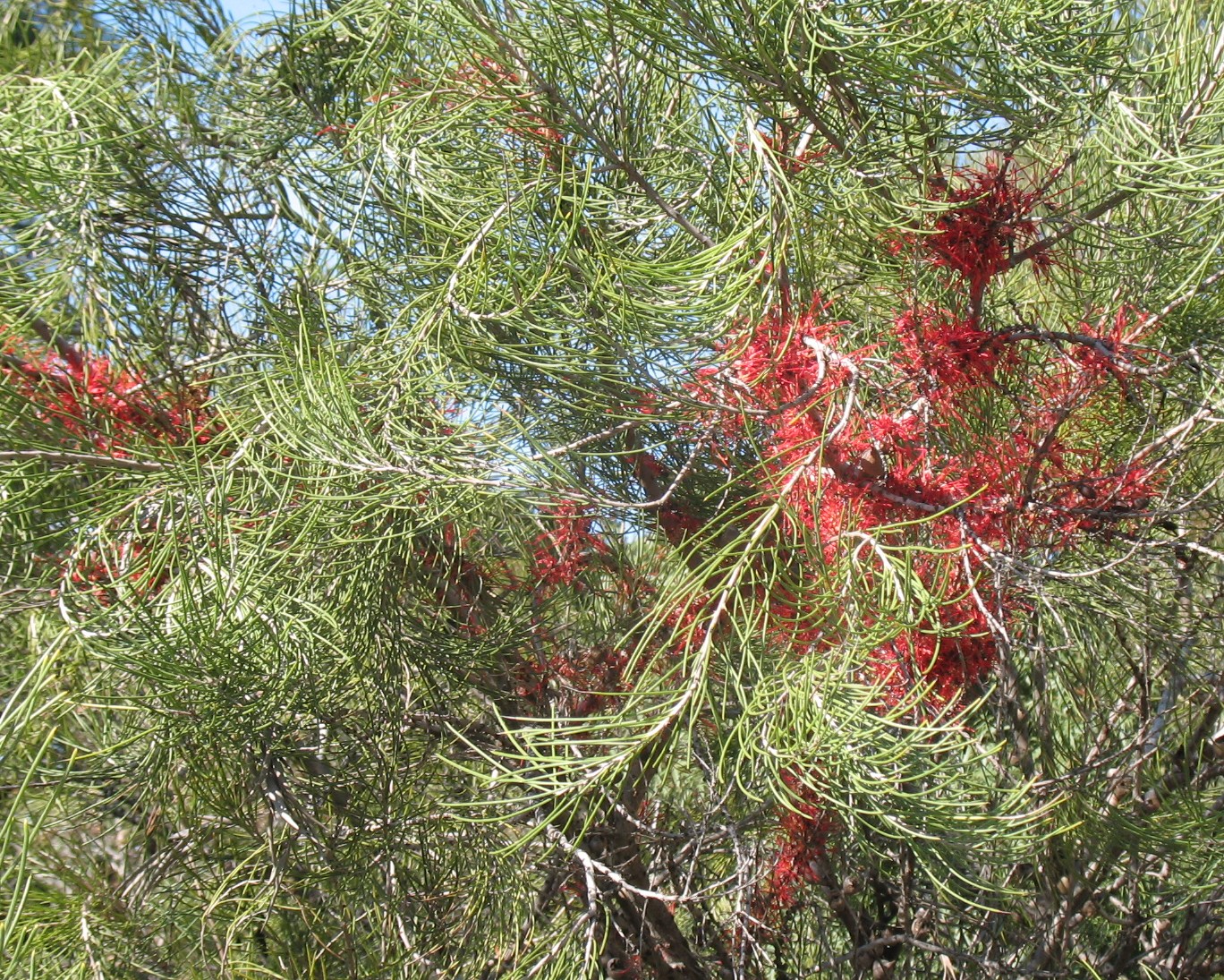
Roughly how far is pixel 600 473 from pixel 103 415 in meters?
0.63

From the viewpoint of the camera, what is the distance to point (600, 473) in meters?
1.53

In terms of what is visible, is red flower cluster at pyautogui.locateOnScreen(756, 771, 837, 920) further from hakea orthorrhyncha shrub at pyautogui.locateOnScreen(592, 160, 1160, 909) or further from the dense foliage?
hakea orthorrhyncha shrub at pyautogui.locateOnScreen(592, 160, 1160, 909)

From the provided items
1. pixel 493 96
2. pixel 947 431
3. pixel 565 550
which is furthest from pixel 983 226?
pixel 565 550

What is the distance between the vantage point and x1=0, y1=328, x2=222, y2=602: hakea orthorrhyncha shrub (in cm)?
122

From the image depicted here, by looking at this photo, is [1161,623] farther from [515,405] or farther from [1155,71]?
[515,405]

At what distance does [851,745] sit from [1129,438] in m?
0.75

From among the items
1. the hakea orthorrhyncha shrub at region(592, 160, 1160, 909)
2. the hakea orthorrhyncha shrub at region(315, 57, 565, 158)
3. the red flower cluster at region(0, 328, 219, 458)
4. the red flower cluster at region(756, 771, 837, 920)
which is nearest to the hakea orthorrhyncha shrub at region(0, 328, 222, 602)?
the red flower cluster at region(0, 328, 219, 458)

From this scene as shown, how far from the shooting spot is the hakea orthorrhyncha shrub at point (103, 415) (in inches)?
48.0

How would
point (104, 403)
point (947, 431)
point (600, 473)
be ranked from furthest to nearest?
point (600, 473) → point (104, 403) → point (947, 431)

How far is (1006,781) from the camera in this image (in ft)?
4.74

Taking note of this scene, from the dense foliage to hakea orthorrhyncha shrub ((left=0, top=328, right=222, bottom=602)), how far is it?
0.5 inches

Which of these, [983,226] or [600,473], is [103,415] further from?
[983,226]

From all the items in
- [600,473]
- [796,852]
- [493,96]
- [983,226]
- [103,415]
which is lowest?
[796,852]

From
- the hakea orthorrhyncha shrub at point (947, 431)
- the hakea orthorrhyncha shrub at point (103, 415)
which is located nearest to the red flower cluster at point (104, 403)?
the hakea orthorrhyncha shrub at point (103, 415)
